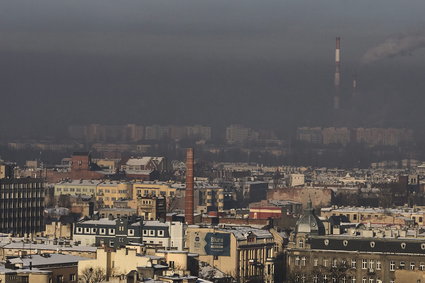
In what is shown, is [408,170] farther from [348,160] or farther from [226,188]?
[226,188]

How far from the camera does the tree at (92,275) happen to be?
3372 cm

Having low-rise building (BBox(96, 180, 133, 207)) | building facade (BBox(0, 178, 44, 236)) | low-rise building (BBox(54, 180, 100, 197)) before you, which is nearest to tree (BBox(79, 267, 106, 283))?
building facade (BBox(0, 178, 44, 236))

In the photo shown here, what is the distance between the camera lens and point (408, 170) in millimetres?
137375

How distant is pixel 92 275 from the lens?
34.7 meters

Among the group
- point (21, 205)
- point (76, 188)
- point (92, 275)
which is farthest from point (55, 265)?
point (76, 188)

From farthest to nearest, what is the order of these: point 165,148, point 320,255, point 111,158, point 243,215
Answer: point 165,148 → point 111,158 → point 243,215 → point 320,255

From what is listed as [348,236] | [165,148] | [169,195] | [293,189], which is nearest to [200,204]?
[169,195]

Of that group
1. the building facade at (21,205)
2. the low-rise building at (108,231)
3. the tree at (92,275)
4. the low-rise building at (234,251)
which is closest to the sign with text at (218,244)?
the low-rise building at (234,251)

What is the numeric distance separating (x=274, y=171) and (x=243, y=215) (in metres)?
67.8

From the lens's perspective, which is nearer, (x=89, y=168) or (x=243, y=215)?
(x=243, y=215)

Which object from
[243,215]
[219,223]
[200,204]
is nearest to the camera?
[219,223]

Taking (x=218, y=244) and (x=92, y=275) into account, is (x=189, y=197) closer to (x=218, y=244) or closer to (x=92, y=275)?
(x=218, y=244)

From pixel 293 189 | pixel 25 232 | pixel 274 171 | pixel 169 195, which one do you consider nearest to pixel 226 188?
pixel 293 189

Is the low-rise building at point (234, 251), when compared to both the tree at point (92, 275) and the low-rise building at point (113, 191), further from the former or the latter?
the low-rise building at point (113, 191)
